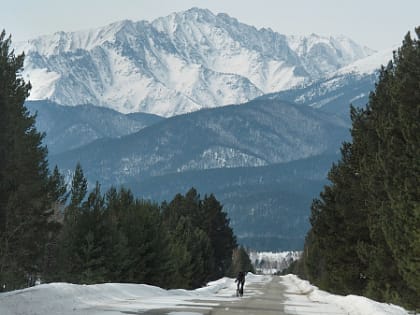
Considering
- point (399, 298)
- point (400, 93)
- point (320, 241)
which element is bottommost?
point (399, 298)

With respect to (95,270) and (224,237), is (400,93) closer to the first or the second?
(95,270)

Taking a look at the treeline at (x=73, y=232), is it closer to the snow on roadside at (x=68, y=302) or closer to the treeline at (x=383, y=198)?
the snow on roadside at (x=68, y=302)

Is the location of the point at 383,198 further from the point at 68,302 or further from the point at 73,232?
the point at 73,232

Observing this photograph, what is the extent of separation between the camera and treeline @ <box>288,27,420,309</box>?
1132 inches

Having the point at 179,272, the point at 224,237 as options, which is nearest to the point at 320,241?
the point at 179,272

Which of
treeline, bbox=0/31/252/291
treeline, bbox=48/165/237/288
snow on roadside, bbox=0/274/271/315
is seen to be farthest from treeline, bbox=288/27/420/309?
treeline, bbox=0/31/252/291

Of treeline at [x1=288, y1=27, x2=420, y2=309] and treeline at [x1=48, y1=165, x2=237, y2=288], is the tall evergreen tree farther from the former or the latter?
treeline at [x1=288, y1=27, x2=420, y2=309]

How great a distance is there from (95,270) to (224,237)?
6544cm

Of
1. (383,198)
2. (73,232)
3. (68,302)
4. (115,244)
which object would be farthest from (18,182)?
(115,244)

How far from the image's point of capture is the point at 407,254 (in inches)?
1163

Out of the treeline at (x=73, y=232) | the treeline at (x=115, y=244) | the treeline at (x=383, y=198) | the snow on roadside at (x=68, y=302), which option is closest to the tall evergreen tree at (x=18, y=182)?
the treeline at (x=73, y=232)

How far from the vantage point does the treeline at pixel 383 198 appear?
28.8m

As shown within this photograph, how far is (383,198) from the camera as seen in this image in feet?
117

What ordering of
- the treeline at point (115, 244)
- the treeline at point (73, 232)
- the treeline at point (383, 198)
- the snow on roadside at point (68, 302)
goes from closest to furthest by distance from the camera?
1. the snow on roadside at point (68, 302)
2. the treeline at point (383, 198)
3. the treeline at point (73, 232)
4. the treeline at point (115, 244)
